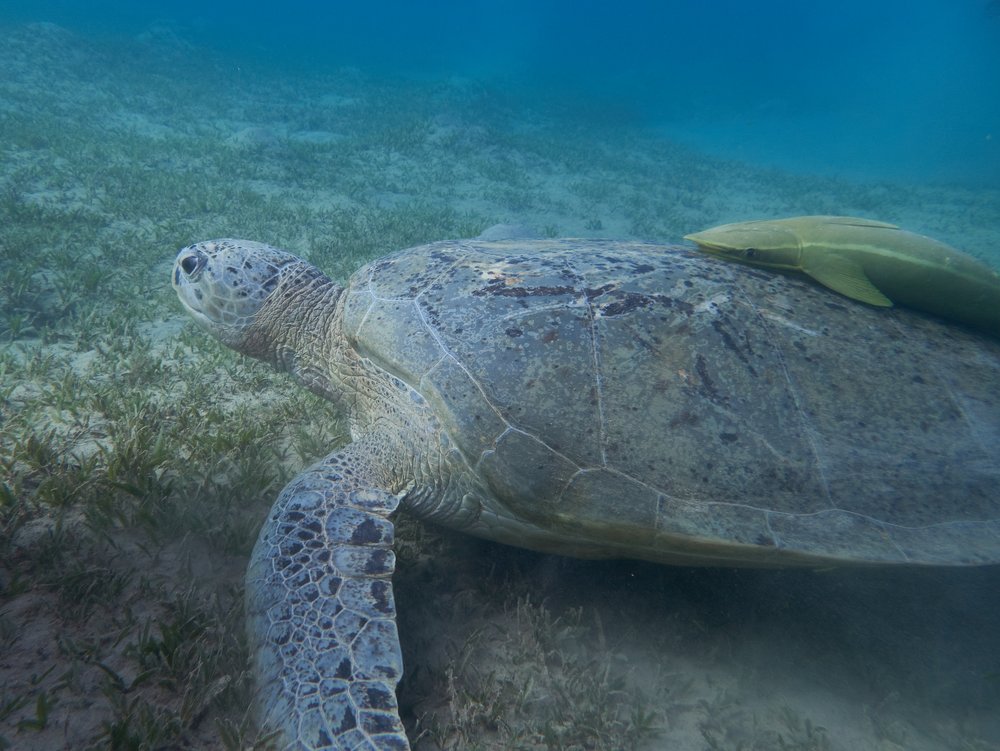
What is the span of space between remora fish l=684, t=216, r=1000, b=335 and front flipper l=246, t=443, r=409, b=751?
262 cm

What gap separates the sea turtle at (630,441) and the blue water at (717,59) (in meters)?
28.4

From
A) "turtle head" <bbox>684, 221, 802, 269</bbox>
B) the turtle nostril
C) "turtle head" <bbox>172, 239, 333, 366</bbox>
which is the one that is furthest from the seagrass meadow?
"turtle head" <bbox>684, 221, 802, 269</bbox>

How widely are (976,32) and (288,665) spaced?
151 metres

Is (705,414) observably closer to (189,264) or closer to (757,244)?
(757,244)

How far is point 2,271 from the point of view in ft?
16.0

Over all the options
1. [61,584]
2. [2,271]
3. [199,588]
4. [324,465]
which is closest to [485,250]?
[324,465]

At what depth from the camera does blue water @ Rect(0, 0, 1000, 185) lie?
108 ft

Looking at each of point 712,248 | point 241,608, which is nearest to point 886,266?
point 712,248

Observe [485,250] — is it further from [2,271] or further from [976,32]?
[976,32]

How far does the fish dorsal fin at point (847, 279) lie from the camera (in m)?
2.67

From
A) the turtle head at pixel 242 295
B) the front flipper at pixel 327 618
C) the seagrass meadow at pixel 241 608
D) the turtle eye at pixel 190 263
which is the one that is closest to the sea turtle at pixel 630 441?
the front flipper at pixel 327 618

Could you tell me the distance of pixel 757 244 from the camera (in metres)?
2.81

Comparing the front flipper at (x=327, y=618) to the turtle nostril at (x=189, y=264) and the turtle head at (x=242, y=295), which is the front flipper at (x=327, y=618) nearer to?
the turtle head at (x=242, y=295)

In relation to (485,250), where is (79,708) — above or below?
below
